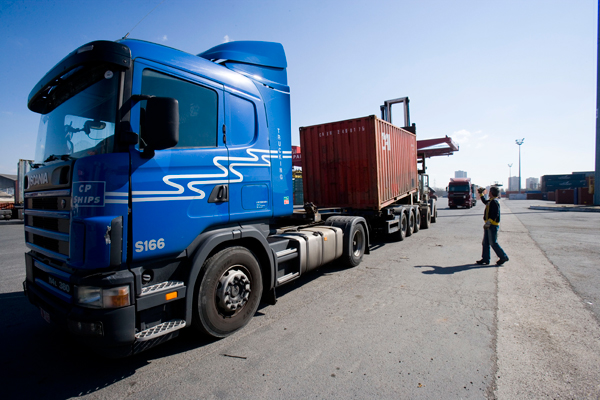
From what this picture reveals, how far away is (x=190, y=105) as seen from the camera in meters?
3.19

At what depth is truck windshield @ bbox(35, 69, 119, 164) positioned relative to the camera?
8.85 feet

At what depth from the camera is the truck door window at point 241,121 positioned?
3.64 meters

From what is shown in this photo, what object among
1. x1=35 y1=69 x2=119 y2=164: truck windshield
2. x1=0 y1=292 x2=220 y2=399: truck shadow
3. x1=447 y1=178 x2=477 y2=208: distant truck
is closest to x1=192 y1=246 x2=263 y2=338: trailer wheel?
x1=0 y1=292 x2=220 y2=399: truck shadow

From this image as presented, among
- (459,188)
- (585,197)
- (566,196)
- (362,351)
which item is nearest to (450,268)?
(362,351)

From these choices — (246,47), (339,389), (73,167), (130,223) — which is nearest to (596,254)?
(339,389)

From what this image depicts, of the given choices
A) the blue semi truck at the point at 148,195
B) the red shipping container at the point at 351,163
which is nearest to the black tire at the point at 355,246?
the red shipping container at the point at 351,163

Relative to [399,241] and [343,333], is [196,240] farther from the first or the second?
[399,241]

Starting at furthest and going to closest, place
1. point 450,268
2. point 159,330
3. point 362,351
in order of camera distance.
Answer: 1. point 450,268
2. point 362,351
3. point 159,330

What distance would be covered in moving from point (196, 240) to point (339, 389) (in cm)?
184

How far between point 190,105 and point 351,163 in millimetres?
5858

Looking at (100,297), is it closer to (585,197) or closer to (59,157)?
(59,157)

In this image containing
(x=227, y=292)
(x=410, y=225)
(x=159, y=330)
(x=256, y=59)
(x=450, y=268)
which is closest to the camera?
(x=159, y=330)

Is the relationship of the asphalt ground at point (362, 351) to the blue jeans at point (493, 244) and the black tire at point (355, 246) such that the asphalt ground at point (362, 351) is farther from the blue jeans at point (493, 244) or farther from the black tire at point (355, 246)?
the blue jeans at point (493, 244)

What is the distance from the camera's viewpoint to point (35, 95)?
3.36 metres
